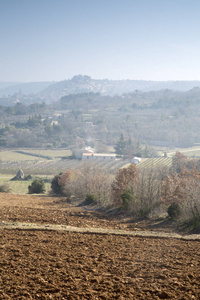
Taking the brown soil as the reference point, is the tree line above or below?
below

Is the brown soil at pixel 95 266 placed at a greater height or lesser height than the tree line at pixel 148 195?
greater

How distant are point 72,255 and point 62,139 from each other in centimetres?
13019

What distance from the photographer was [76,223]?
15.0 metres

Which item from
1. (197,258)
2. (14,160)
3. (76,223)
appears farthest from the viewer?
(14,160)

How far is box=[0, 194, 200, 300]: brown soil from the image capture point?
21.2ft

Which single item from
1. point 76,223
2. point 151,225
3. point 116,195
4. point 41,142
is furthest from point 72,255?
point 41,142

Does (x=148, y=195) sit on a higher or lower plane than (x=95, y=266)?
lower

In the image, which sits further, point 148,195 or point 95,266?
point 148,195

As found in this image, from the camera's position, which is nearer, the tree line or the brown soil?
the brown soil

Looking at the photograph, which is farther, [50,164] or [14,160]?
[14,160]

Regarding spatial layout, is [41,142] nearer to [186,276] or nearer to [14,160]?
[14,160]

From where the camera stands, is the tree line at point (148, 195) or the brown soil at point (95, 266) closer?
the brown soil at point (95, 266)

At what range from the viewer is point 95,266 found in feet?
26.4

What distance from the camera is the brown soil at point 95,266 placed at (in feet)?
21.2
